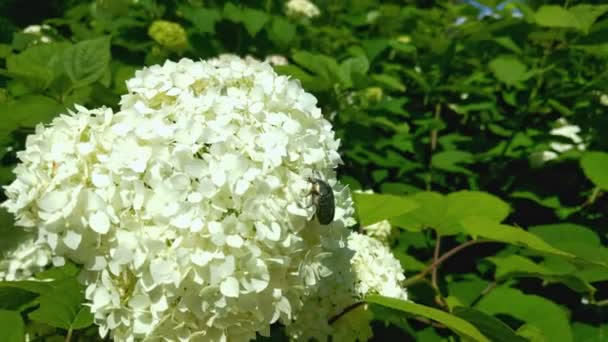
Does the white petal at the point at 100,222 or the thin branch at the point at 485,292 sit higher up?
the white petal at the point at 100,222

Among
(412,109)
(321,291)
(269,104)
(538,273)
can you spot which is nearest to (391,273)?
(321,291)

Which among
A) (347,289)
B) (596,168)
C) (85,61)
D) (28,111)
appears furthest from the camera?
(596,168)

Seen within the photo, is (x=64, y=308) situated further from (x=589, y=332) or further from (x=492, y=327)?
(x=589, y=332)

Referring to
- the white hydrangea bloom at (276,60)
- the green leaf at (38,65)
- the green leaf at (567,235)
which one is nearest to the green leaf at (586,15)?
the green leaf at (567,235)

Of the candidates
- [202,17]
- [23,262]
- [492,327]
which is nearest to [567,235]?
[492,327]

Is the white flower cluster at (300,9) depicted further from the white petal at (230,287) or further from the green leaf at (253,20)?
the white petal at (230,287)

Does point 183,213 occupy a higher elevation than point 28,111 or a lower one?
higher

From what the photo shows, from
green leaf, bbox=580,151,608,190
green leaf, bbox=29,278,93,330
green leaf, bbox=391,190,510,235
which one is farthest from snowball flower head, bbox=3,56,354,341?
green leaf, bbox=580,151,608,190
